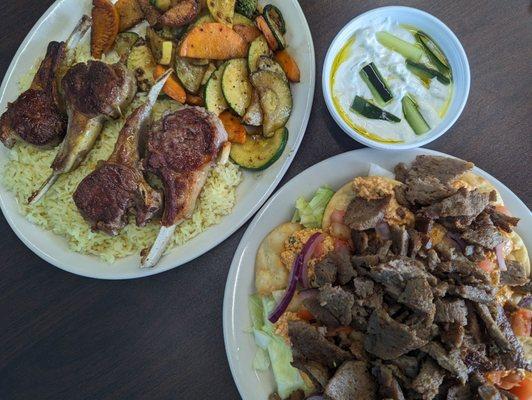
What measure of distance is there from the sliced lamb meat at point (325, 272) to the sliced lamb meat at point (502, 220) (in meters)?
0.76

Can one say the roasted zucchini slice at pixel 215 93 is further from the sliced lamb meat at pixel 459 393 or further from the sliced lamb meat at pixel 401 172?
the sliced lamb meat at pixel 459 393

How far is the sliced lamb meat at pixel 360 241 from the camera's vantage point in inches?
87.1

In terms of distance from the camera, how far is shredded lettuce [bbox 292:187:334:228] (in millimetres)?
2406

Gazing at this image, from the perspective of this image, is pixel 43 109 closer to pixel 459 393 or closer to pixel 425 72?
pixel 425 72

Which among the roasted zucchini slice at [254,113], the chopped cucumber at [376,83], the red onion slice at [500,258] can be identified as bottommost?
the red onion slice at [500,258]

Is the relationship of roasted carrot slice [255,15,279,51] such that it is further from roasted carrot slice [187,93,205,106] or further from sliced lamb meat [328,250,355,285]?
sliced lamb meat [328,250,355,285]

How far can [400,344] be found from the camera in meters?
1.95

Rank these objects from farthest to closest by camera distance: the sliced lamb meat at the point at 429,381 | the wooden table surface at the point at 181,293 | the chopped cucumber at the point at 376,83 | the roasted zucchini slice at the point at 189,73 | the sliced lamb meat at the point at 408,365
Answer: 1. the wooden table surface at the point at 181,293
2. the roasted zucchini slice at the point at 189,73
3. the chopped cucumber at the point at 376,83
4. the sliced lamb meat at the point at 408,365
5. the sliced lamb meat at the point at 429,381

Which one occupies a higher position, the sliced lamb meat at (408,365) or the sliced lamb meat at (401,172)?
the sliced lamb meat at (401,172)

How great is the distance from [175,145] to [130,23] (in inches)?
29.7

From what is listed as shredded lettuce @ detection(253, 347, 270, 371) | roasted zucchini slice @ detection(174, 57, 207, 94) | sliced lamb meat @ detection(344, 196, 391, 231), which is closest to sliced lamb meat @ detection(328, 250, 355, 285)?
sliced lamb meat @ detection(344, 196, 391, 231)

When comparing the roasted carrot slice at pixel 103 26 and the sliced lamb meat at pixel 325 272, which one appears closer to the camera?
the sliced lamb meat at pixel 325 272

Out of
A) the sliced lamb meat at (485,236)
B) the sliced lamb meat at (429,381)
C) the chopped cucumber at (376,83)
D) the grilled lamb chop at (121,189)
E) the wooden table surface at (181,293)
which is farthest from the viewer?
the wooden table surface at (181,293)

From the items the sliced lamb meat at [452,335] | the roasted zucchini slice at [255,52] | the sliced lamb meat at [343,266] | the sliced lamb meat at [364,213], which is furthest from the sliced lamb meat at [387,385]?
the roasted zucchini slice at [255,52]
